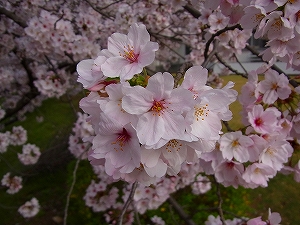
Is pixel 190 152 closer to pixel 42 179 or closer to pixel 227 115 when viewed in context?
pixel 227 115

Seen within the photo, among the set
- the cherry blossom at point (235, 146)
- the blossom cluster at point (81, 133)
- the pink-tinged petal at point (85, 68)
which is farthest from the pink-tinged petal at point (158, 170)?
the blossom cluster at point (81, 133)

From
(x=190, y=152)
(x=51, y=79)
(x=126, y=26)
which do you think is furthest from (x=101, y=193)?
(x=190, y=152)

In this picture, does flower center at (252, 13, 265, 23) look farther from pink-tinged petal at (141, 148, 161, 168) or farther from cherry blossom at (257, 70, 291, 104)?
pink-tinged petal at (141, 148, 161, 168)

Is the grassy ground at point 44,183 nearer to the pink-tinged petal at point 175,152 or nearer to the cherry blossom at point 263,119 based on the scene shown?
the cherry blossom at point 263,119

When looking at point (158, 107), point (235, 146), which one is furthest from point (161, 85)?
point (235, 146)

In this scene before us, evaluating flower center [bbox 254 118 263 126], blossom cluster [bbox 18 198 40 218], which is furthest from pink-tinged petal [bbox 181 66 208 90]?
blossom cluster [bbox 18 198 40 218]

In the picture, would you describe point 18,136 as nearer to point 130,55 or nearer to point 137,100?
point 130,55
